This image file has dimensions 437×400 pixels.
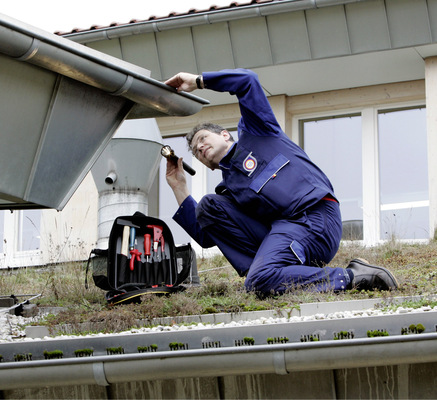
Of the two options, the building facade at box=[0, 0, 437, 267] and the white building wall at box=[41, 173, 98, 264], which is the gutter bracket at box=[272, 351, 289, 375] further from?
the white building wall at box=[41, 173, 98, 264]

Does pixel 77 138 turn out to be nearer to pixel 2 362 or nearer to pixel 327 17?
pixel 2 362

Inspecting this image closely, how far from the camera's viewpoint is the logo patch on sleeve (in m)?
6.53

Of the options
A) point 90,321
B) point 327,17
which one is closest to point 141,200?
point 90,321

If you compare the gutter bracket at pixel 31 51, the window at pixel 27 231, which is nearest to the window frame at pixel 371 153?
the window at pixel 27 231

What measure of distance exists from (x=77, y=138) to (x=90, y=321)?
3.97 feet

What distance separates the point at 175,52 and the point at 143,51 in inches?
20.1

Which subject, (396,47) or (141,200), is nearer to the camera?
(141,200)

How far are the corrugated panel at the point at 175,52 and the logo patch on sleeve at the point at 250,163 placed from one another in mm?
6300

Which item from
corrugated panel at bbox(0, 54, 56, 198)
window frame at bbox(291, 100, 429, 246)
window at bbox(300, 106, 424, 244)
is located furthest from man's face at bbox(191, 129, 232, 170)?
window frame at bbox(291, 100, 429, 246)

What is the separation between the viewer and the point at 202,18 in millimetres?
12156

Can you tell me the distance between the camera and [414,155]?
13453 millimetres

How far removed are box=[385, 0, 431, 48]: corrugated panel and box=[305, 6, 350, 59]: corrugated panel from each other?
65cm

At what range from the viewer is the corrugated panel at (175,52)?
12.6 meters

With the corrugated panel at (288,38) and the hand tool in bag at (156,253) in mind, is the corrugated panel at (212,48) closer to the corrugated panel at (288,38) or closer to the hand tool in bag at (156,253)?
the corrugated panel at (288,38)
